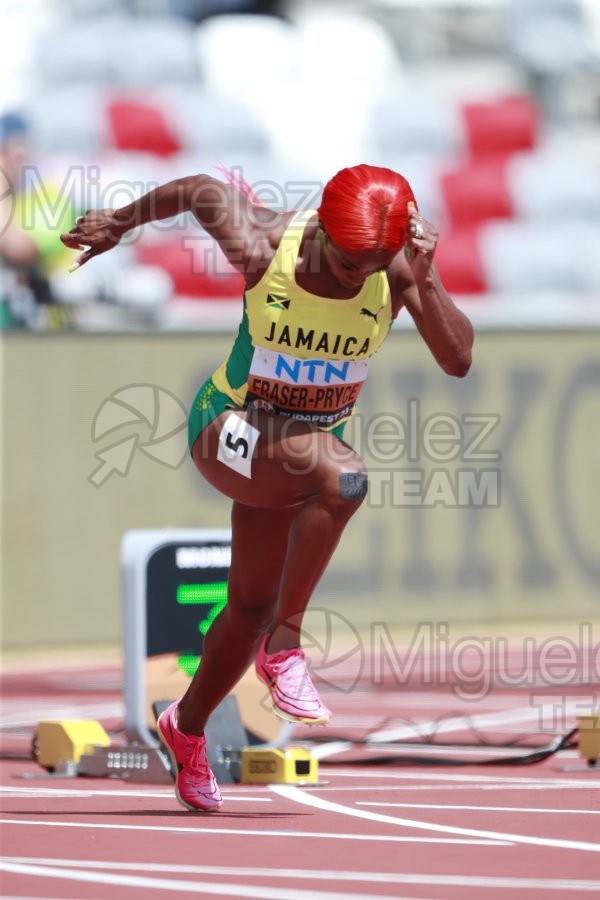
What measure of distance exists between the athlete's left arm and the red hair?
0.18 feet

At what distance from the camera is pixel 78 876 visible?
439 centimetres

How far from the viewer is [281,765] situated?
6602 mm

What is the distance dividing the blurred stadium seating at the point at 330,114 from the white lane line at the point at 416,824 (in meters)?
7.61

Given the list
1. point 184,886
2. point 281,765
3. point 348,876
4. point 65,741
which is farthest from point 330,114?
point 184,886

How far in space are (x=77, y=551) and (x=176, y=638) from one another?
17.4 feet

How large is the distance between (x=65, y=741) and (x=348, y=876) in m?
2.95

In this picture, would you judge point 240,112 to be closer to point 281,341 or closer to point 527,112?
point 527,112

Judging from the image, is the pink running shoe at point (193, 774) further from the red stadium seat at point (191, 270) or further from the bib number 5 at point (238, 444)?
the red stadium seat at point (191, 270)

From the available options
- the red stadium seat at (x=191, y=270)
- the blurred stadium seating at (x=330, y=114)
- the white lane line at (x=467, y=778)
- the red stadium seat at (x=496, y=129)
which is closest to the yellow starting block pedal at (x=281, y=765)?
the white lane line at (x=467, y=778)

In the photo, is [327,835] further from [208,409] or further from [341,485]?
[208,409]

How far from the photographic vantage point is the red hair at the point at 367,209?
16.3 feet

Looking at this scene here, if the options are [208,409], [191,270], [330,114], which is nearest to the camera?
[208,409]

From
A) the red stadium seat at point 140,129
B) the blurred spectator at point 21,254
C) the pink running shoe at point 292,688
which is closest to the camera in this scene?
the pink running shoe at point 292,688

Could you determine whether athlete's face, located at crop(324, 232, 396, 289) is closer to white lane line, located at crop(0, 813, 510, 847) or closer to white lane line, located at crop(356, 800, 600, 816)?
white lane line, located at crop(0, 813, 510, 847)
